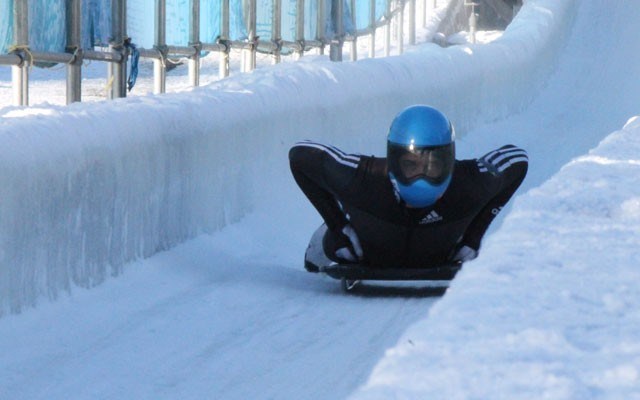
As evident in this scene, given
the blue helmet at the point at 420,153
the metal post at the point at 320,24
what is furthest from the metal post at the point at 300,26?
the blue helmet at the point at 420,153

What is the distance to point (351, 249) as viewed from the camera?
21.4 feet

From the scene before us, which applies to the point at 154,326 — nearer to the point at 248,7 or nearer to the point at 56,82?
the point at 248,7

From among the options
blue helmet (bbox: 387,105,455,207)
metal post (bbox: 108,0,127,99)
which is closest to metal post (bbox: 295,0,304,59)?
metal post (bbox: 108,0,127,99)

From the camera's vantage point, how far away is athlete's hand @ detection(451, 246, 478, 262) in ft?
21.3

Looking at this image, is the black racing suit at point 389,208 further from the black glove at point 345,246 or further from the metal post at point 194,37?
the metal post at point 194,37

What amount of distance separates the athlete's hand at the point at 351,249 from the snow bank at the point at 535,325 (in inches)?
115

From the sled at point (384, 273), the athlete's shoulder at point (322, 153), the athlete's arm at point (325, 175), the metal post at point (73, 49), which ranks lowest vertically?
the sled at point (384, 273)

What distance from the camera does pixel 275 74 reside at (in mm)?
8836

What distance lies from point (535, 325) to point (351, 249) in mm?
4156

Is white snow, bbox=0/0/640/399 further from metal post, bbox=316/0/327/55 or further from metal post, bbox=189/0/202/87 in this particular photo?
metal post, bbox=316/0/327/55

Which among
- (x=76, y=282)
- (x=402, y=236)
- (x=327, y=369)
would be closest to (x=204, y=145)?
(x=402, y=236)

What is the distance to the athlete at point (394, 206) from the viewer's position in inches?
251

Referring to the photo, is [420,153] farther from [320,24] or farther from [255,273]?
[320,24]

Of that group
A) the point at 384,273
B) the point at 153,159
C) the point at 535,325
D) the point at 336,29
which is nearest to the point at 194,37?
the point at 153,159
